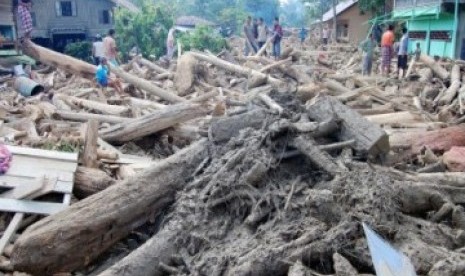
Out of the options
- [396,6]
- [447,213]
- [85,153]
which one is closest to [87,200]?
[85,153]

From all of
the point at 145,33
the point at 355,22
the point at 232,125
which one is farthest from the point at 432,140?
the point at 355,22

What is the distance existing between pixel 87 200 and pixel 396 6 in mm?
23415

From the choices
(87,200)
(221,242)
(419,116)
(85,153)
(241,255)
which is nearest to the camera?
(241,255)

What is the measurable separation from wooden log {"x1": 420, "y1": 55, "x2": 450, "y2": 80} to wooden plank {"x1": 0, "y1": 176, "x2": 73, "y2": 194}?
1097 cm

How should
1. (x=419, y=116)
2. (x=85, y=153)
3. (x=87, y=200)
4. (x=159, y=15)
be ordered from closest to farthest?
(x=87, y=200), (x=85, y=153), (x=419, y=116), (x=159, y=15)

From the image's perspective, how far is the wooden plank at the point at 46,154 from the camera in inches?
222

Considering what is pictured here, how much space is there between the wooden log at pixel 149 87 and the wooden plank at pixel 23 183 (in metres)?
5.71

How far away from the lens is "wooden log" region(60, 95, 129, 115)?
912cm

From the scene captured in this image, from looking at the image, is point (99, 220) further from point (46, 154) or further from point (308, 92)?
point (308, 92)

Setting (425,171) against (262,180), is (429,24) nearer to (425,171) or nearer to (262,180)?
(425,171)

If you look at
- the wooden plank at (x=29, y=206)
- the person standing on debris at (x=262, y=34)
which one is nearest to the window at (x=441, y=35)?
the person standing on debris at (x=262, y=34)

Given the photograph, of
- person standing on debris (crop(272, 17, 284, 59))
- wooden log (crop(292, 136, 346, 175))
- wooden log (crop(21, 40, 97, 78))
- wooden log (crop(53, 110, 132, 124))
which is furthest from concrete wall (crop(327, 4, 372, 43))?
wooden log (crop(292, 136, 346, 175))

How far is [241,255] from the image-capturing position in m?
3.97

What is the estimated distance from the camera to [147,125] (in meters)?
7.19
